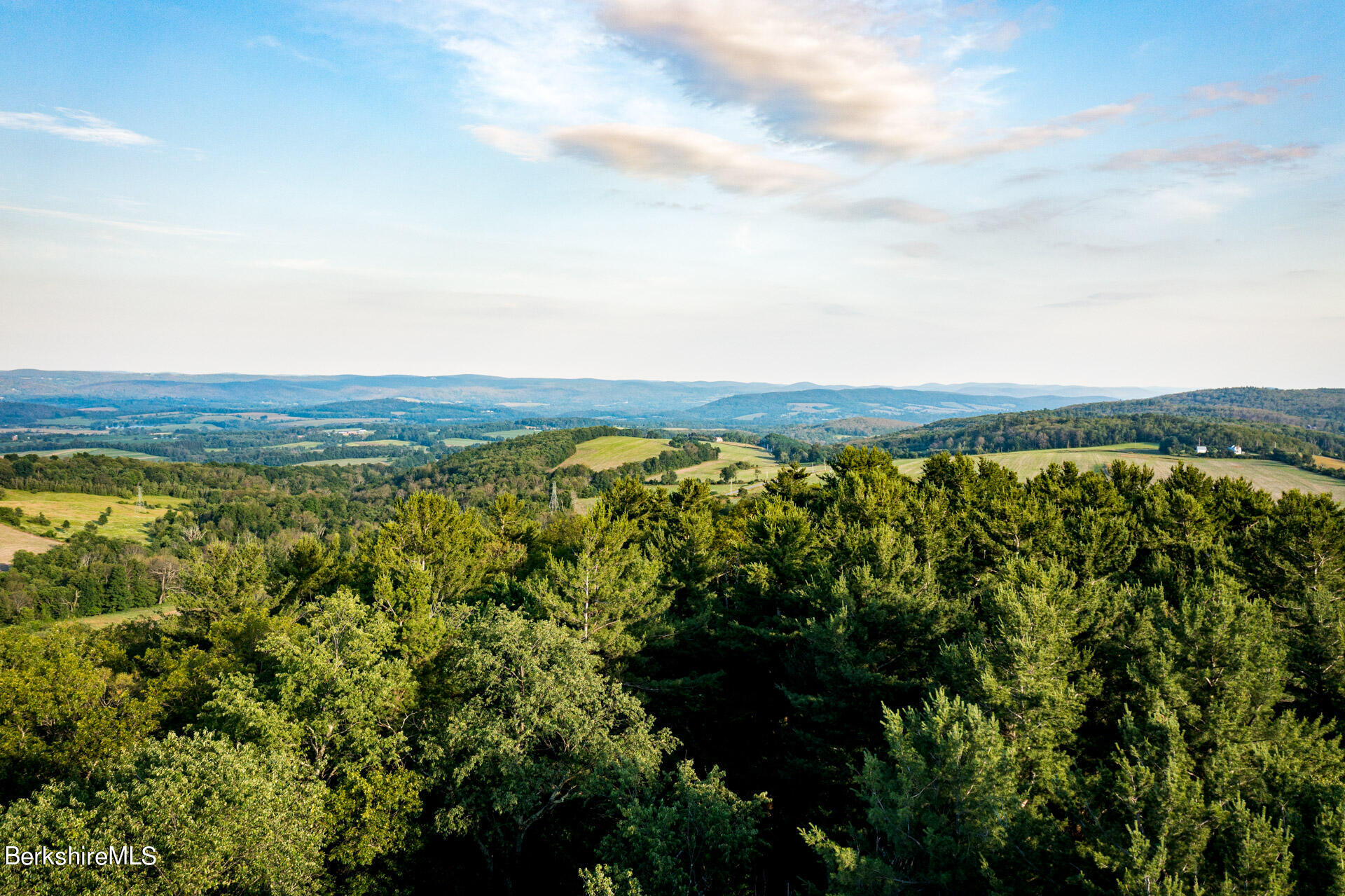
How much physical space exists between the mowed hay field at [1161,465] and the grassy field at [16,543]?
14119 cm

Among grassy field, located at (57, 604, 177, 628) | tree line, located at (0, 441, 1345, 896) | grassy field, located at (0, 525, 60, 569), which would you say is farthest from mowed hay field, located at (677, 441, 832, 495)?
grassy field, located at (0, 525, 60, 569)

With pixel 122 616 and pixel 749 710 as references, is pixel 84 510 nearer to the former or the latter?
pixel 122 616

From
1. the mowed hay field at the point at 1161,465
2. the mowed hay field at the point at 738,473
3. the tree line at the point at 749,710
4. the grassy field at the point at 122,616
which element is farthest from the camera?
the mowed hay field at the point at 738,473

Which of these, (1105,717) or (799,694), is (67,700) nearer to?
(799,694)

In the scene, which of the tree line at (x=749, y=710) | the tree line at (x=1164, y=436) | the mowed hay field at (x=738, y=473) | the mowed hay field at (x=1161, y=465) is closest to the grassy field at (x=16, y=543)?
→ the tree line at (x=749, y=710)

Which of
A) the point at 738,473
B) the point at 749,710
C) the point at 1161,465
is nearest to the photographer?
the point at 749,710

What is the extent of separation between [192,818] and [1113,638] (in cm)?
3350

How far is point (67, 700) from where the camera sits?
88.9 feet

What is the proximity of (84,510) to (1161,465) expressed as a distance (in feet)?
731

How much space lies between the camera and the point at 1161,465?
12625 cm

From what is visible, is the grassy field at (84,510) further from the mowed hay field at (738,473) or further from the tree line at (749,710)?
the mowed hay field at (738,473)

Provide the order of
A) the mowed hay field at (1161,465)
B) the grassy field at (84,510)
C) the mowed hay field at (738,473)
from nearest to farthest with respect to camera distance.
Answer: the mowed hay field at (1161,465), the grassy field at (84,510), the mowed hay field at (738,473)

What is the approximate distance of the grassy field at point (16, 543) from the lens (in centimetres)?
9856

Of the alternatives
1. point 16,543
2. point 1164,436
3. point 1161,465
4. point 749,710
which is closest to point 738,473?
point 1161,465
